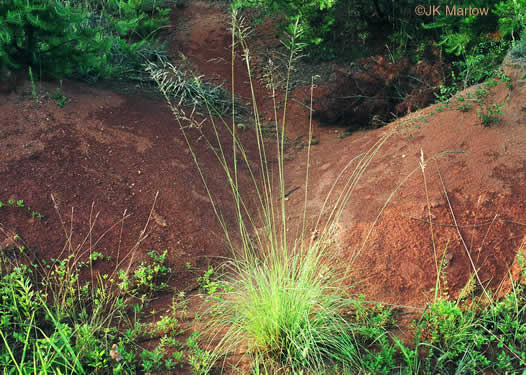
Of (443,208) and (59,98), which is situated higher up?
(59,98)

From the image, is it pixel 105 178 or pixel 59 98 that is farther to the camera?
pixel 59 98

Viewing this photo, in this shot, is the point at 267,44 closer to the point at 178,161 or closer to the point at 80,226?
the point at 178,161

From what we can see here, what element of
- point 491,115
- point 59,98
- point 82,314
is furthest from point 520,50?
point 59,98

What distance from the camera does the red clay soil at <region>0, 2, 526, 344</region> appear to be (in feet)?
11.7

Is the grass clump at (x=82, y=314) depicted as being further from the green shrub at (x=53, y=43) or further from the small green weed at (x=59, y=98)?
the green shrub at (x=53, y=43)

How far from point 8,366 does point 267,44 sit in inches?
245

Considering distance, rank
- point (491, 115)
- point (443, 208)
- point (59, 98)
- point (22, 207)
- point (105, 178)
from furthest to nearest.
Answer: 1. point (59, 98)
2. point (105, 178)
3. point (491, 115)
4. point (22, 207)
5. point (443, 208)

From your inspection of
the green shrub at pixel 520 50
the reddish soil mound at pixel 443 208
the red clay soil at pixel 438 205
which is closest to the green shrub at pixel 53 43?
the red clay soil at pixel 438 205

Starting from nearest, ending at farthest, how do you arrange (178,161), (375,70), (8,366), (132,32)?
(8,366)
(178,161)
(375,70)
(132,32)

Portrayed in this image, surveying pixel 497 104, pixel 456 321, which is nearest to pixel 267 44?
pixel 497 104

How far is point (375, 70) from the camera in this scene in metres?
6.21

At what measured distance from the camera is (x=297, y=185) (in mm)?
4895

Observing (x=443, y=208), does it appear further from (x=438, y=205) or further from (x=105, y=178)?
(x=105, y=178)

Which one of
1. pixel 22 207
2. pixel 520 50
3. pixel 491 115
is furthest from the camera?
pixel 520 50
